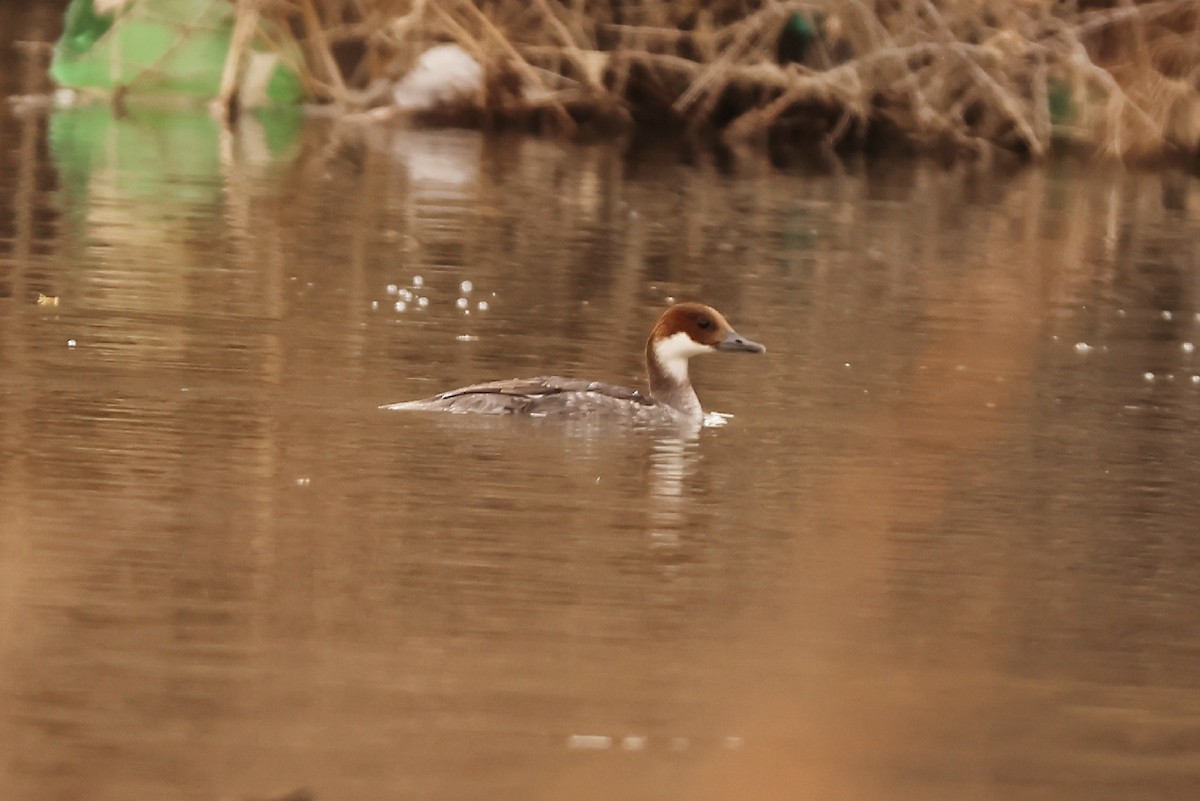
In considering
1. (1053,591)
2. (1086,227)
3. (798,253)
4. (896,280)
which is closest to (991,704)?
(1053,591)

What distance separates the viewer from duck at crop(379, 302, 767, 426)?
10.2 metres

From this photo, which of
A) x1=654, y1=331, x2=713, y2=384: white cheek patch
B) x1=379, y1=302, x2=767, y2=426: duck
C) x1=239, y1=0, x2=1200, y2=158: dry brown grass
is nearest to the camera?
x1=379, y1=302, x2=767, y2=426: duck

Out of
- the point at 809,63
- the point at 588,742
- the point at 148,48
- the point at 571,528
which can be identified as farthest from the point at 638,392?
the point at 809,63

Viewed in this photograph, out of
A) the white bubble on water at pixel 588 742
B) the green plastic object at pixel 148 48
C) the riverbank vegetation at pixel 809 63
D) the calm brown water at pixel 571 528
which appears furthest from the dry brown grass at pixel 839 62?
the white bubble on water at pixel 588 742

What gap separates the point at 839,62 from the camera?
92.5 feet

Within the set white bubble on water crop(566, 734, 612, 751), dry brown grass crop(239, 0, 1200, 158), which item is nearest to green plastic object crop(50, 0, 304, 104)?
dry brown grass crop(239, 0, 1200, 158)

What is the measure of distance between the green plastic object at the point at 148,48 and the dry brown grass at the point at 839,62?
0.65 m

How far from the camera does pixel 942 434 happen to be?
10578 millimetres

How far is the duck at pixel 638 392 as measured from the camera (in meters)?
10.2

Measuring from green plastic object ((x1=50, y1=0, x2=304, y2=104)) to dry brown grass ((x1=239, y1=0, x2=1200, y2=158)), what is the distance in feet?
2.13

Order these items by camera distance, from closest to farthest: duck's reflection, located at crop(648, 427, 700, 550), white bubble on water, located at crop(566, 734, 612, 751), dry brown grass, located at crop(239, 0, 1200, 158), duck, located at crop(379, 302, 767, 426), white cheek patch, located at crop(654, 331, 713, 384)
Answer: white bubble on water, located at crop(566, 734, 612, 751) < duck's reflection, located at crop(648, 427, 700, 550) < duck, located at crop(379, 302, 767, 426) < white cheek patch, located at crop(654, 331, 713, 384) < dry brown grass, located at crop(239, 0, 1200, 158)

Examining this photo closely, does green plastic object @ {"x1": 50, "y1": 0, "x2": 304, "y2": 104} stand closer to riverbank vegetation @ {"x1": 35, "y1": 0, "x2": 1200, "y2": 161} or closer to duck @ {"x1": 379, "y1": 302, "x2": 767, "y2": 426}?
riverbank vegetation @ {"x1": 35, "y1": 0, "x2": 1200, "y2": 161}

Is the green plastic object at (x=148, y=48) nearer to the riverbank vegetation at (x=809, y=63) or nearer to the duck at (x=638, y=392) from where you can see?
the riverbank vegetation at (x=809, y=63)

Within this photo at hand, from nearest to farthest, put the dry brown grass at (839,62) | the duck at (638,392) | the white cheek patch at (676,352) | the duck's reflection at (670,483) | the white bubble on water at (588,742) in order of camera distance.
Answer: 1. the white bubble on water at (588,742)
2. the duck's reflection at (670,483)
3. the duck at (638,392)
4. the white cheek patch at (676,352)
5. the dry brown grass at (839,62)
